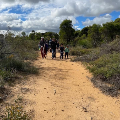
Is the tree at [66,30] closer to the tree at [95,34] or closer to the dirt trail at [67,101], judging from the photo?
the tree at [95,34]

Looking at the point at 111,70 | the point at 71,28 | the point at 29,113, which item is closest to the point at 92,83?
the point at 111,70

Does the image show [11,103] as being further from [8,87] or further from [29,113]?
[8,87]

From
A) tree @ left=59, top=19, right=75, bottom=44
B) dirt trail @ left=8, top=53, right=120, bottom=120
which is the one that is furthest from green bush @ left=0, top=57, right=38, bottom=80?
tree @ left=59, top=19, right=75, bottom=44

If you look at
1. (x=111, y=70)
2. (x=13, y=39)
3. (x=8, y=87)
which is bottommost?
(x=8, y=87)

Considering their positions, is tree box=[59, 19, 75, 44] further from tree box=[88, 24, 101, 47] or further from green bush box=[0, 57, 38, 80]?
green bush box=[0, 57, 38, 80]

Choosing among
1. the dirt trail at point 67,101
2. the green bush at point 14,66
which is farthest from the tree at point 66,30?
the dirt trail at point 67,101

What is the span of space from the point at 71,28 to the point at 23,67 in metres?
14.4

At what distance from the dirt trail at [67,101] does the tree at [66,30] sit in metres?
14.8

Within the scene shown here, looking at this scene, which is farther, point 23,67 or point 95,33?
point 95,33

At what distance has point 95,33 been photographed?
16984 mm

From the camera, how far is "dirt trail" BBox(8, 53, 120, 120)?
11.0 feet

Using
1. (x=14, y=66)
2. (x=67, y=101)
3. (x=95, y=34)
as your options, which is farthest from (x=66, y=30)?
(x=67, y=101)

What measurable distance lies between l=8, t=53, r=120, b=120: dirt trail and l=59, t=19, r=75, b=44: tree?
582 inches

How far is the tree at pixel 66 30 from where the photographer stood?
19234mm
